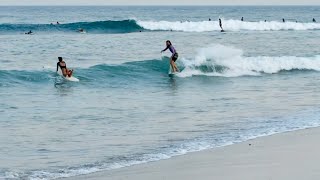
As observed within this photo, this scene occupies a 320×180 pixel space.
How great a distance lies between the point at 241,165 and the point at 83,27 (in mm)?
55798

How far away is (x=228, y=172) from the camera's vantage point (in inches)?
364

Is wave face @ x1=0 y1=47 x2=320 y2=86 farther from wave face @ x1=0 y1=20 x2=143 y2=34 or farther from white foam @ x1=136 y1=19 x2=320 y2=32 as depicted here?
white foam @ x1=136 y1=19 x2=320 y2=32

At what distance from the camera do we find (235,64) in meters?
29.0

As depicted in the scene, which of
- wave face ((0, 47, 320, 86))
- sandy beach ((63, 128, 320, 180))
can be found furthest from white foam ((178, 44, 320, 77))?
sandy beach ((63, 128, 320, 180))

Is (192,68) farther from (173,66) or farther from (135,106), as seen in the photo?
(135,106)

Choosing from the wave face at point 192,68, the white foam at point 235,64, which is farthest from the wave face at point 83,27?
the wave face at point 192,68

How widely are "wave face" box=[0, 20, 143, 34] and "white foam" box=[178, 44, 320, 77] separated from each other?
3293 cm

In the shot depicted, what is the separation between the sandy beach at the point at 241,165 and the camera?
9.08 meters

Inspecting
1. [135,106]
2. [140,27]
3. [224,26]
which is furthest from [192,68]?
[224,26]

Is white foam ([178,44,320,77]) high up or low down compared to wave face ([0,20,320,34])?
up

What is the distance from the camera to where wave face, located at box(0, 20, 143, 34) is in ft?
202

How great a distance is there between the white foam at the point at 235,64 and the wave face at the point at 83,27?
32928mm

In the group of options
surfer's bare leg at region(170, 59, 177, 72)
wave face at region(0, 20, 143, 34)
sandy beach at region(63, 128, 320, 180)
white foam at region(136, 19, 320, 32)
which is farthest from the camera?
white foam at region(136, 19, 320, 32)

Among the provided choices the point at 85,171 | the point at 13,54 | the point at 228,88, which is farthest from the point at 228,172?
the point at 13,54
